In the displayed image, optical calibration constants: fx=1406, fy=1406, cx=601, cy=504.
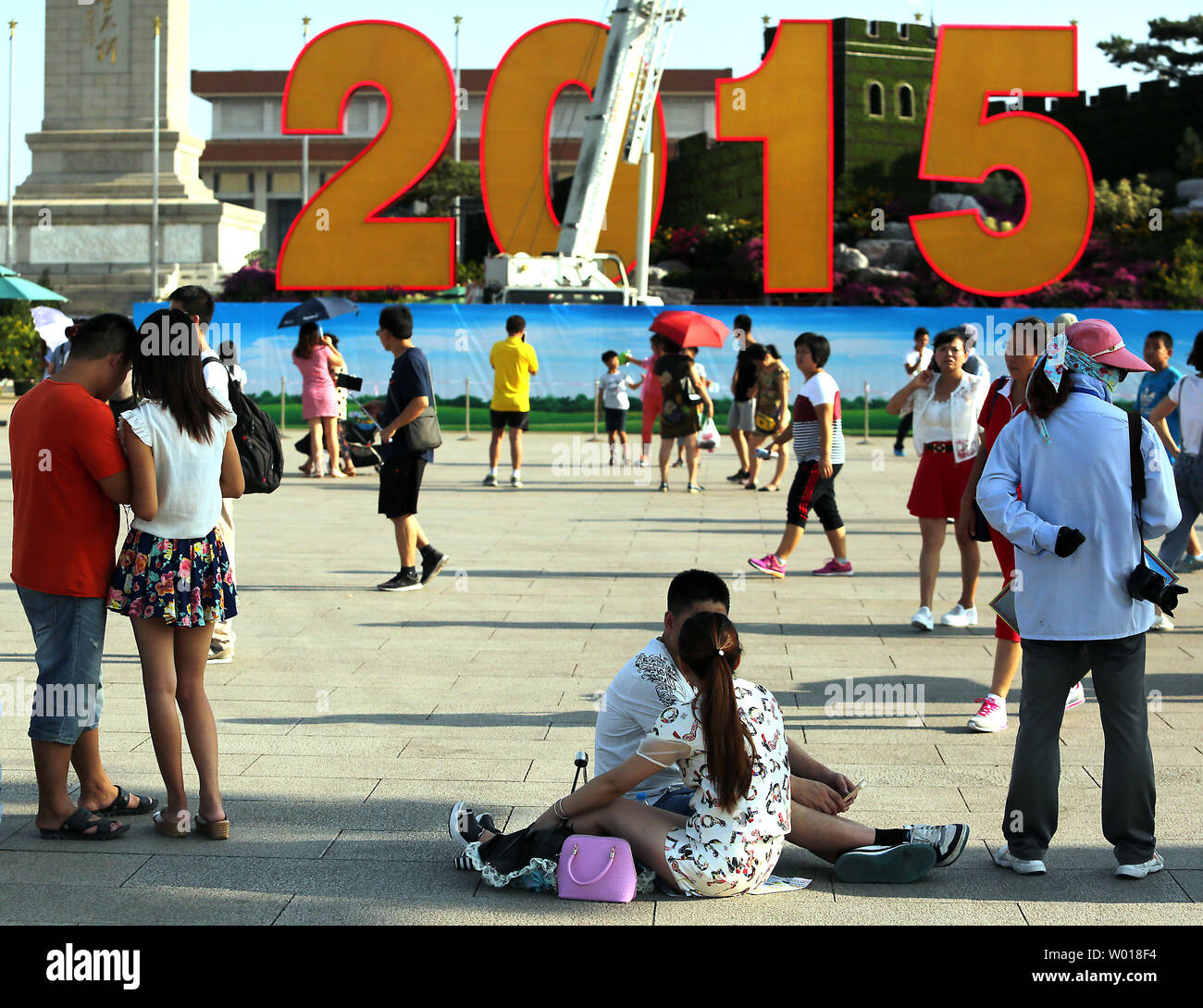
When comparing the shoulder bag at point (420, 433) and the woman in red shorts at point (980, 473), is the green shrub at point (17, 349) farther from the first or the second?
the woman in red shorts at point (980, 473)

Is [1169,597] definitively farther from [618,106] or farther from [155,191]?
[155,191]

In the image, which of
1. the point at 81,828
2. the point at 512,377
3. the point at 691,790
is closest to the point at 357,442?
the point at 512,377

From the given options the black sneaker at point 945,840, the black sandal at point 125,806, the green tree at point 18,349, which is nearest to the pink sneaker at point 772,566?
the black sneaker at point 945,840

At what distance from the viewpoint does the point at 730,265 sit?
4094cm

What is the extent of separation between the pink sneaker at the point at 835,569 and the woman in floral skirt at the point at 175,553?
623 centimetres

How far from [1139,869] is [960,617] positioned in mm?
4056

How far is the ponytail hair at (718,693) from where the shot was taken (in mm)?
3711

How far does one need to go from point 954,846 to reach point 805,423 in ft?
18.9

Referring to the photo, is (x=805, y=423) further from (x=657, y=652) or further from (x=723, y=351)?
(x=723, y=351)

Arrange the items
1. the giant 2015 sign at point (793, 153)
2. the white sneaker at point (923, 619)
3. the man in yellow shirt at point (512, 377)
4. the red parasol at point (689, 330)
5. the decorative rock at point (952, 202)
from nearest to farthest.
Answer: the white sneaker at point (923, 619), the man in yellow shirt at point (512, 377), the red parasol at point (689, 330), the giant 2015 sign at point (793, 153), the decorative rock at point (952, 202)

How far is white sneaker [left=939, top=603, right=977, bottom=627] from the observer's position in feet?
26.6

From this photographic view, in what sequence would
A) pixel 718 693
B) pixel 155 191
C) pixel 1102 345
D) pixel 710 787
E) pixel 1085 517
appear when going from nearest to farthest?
1. pixel 718 693
2. pixel 710 787
3. pixel 1085 517
4. pixel 1102 345
5. pixel 155 191

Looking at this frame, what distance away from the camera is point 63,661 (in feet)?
14.2

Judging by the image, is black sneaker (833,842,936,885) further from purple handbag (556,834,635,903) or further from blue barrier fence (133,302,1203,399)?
blue barrier fence (133,302,1203,399)
